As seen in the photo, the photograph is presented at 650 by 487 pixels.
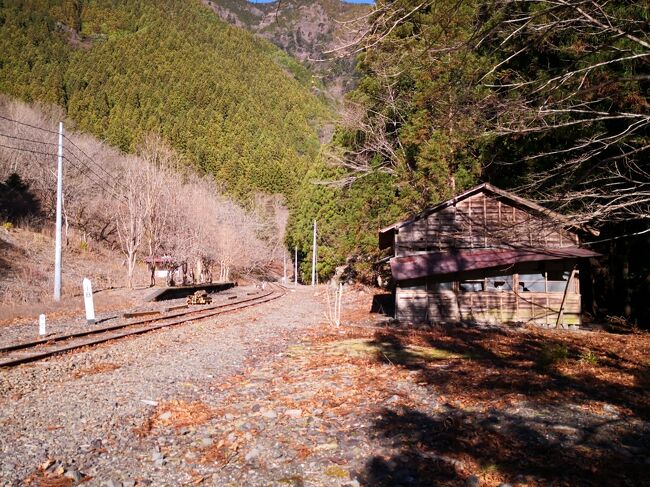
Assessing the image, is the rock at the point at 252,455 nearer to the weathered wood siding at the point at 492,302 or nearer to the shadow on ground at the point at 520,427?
the shadow on ground at the point at 520,427

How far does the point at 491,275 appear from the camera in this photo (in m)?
18.6

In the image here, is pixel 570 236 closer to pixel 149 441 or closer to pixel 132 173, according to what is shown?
pixel 149 441

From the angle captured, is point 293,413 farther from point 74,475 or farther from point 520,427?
point 520,427

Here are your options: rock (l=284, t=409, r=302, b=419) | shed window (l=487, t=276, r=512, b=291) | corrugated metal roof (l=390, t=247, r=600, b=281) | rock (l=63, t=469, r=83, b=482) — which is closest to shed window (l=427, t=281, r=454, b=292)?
corrugated metal roof (l=390, t=247, r=600, b=281)

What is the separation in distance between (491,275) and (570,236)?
351 centimetres

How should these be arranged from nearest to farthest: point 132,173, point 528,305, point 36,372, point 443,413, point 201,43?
point 443,413 < point 36,372 < point 528,305 < point 132,173 < point 201,43

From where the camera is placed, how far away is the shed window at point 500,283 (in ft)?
61.1

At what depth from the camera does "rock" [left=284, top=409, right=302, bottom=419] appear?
6.12 metres

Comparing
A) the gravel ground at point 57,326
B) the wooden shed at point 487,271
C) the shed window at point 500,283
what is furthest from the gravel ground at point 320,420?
the shed window at point 500,283

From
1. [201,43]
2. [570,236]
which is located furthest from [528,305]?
[201,43]

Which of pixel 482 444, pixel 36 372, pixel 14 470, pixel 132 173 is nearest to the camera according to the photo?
pixel 14 470

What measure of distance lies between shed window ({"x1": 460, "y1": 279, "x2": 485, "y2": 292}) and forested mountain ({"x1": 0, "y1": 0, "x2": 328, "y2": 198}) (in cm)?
5799

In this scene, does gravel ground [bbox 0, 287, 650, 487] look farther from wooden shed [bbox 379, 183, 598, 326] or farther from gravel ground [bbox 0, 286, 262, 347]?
wooden shed [bbox 379, 183, 598, 326]

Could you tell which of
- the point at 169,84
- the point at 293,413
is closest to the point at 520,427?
the point at 293,413
